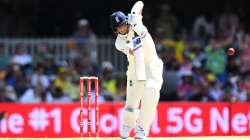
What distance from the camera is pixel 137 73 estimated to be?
39.9 feet

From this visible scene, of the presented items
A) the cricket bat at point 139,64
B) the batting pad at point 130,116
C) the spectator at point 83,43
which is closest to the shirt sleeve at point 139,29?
the cricket bat at point 139,64

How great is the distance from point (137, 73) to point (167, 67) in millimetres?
7540

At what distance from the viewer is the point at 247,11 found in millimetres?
21703

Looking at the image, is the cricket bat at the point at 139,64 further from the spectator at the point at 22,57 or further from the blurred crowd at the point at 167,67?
the spectator at the point at 22,57

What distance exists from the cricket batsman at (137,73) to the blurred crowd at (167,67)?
19.2 feet

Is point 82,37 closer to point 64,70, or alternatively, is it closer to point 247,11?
point 64,70

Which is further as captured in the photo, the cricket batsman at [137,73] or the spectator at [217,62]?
the spectator at [217,62]

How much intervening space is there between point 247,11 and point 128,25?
9.99 metres

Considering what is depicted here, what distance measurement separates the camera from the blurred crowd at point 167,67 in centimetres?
1867

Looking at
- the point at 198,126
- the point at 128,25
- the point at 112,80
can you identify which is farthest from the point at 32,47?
the point at 128,25

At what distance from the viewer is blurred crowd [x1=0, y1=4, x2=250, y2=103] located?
61.3 feet

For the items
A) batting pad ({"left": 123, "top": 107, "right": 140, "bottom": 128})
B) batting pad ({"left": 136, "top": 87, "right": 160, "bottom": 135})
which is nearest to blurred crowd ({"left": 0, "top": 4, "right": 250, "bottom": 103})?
batting pad ({"left": 123, "top": 107, "right": 140, "bottom": 128})

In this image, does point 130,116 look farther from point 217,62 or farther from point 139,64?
point 217,62

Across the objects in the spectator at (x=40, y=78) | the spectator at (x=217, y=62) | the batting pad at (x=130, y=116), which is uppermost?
the spectator at (x=217, y=62)
